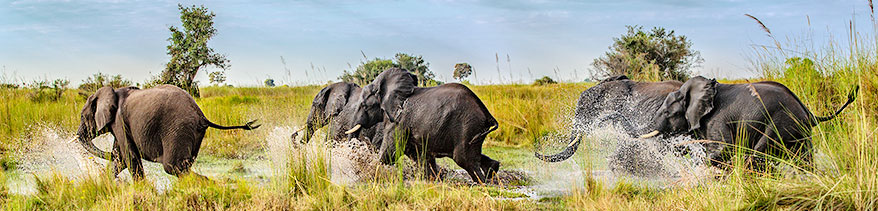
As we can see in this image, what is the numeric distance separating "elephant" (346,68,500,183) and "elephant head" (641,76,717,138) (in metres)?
1.27

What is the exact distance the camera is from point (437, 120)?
550 centimetres

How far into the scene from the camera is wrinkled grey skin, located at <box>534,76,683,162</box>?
19.4ft

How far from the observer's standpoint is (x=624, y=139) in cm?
618

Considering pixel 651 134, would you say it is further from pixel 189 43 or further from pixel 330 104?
pixel 189 43

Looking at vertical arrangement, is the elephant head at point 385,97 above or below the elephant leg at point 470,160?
above

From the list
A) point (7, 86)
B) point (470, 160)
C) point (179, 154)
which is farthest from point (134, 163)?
point (7, 86)

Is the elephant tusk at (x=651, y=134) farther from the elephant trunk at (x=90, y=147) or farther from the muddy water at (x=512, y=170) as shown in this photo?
the elephant trunk at (x=90, y=147)

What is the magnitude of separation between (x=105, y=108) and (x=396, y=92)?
7.11ft

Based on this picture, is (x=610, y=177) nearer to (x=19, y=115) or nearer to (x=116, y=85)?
(x=19, y=115)

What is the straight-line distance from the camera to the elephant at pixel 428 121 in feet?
18.1

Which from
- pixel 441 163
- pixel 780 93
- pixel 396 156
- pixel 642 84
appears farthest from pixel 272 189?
pixel 780 93

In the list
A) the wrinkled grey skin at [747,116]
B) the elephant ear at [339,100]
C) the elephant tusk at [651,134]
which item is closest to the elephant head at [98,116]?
the elephant ear at [339,100]

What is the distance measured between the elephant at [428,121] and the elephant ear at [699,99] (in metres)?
1.42

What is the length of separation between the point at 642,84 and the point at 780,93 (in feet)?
3.95
